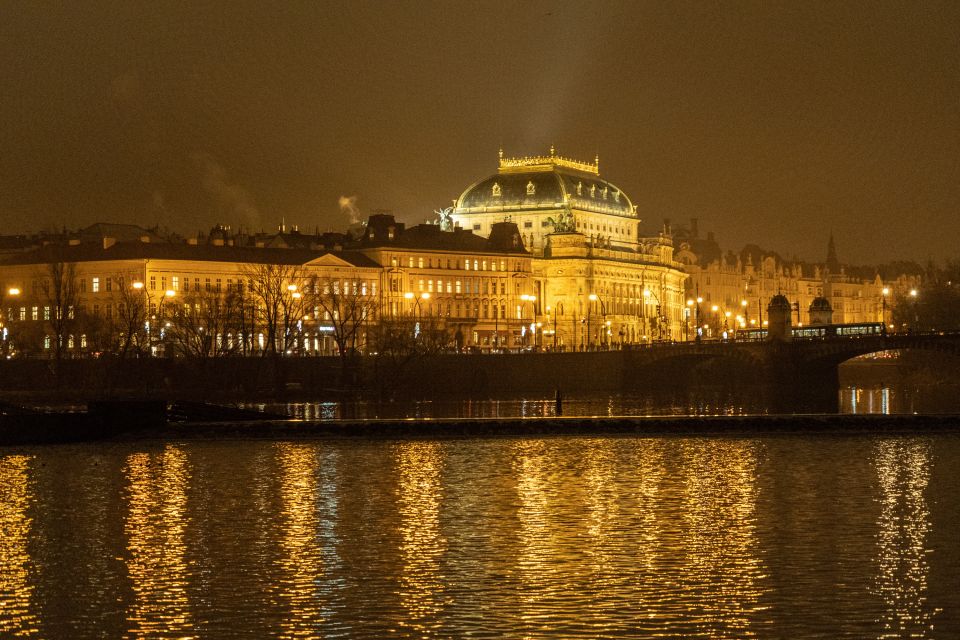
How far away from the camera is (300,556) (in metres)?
35.5

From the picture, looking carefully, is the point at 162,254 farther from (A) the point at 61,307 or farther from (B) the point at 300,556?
(B) the point at 300,556

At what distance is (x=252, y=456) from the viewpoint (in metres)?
61.6

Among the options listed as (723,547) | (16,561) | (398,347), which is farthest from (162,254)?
(723,547)

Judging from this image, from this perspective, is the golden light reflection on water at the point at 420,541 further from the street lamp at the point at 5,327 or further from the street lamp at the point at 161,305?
the street lamp at the point at 5,327

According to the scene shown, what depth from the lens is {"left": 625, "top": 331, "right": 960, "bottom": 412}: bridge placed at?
118m

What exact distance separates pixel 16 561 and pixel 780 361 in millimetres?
100395

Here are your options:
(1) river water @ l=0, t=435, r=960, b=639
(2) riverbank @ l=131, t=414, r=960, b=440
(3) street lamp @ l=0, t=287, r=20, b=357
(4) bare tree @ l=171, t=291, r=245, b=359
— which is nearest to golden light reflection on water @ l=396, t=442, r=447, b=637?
(1) river water @ l=0, t=435, r=960, b=639

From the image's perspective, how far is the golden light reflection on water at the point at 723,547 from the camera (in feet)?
96.4

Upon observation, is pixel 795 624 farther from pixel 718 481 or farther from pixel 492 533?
pixel 718 481

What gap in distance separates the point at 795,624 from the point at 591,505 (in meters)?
15.3

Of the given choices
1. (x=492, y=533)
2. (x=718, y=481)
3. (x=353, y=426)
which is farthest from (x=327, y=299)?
(x=492, y=533)

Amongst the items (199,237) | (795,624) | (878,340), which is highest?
(199,237)

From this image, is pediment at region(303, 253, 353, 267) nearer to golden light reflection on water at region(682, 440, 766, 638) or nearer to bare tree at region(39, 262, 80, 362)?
bare tree at region(39, 262, 80, 362)

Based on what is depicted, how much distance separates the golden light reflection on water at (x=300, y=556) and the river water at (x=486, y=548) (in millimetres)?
82
